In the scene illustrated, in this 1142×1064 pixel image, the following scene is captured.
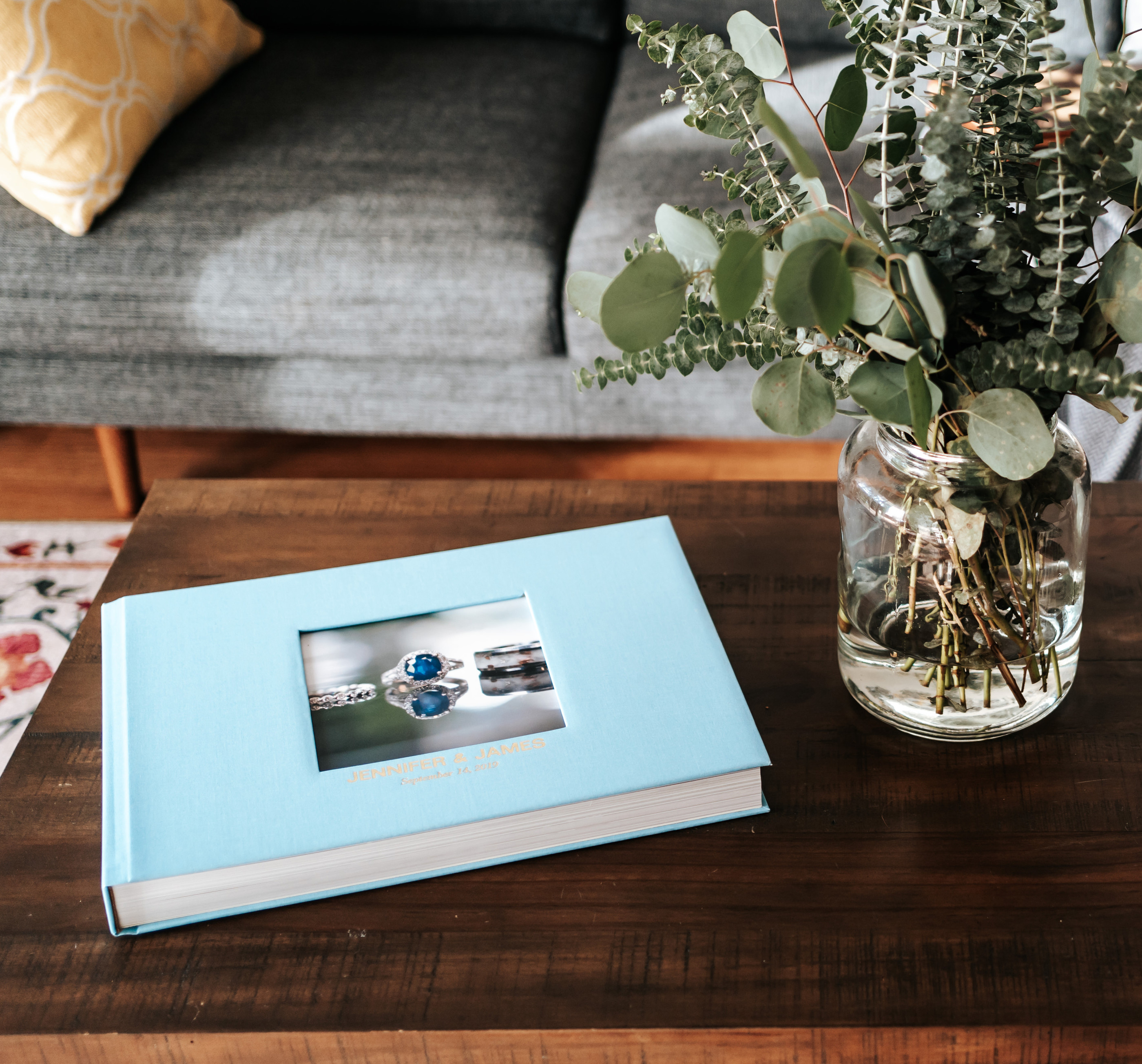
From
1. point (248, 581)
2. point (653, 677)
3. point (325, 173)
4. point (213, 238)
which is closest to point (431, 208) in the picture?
point (325, 173)

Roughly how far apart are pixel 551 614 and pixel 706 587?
143 mm

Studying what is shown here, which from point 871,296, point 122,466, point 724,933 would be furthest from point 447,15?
point 724,933

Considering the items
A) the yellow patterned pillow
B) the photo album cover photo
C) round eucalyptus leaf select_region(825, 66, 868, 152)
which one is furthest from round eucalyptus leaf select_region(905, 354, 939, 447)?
the yellow patterned pillow

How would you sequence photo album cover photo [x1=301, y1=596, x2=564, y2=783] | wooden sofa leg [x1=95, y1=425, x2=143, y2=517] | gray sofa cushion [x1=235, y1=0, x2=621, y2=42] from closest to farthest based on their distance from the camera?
photo album cover photo [x1=301, y1=596, x2=564, y2=783] < wooden sofa leg [x1=95, y1=425, x2=143, y2=517] < gray sofa cushion [x1=235, y1=0, x2=621, y2=42]

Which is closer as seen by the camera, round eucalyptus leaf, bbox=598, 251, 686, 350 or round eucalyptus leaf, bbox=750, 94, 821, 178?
round eucalyptus leaf, bbox=750, 94, 821, 178

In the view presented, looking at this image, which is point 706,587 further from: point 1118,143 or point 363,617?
point 1118,143

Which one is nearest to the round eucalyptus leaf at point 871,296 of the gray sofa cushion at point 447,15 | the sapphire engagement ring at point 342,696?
the sapphire engagement ring at point 342,696

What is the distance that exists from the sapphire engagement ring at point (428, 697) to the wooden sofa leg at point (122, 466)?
1.11 metres

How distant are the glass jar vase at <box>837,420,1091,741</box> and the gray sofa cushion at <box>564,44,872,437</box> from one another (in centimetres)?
75

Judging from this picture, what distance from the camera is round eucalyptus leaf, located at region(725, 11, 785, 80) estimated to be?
21.1 inches

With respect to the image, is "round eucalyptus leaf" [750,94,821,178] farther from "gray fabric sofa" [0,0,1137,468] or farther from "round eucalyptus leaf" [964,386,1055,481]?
"gray fabric sofa" [0,0,1137,468]

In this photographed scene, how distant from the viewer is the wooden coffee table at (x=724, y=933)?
21.0 inches

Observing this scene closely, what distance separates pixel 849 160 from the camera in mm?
1435

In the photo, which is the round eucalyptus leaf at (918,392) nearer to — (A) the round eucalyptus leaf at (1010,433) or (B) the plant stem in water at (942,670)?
(A) the round eucalyptus leaf at (1010,433)
